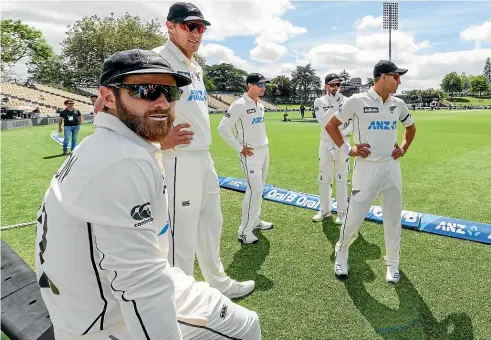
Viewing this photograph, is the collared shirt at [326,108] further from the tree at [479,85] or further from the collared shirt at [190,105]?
the tree at [479,85]

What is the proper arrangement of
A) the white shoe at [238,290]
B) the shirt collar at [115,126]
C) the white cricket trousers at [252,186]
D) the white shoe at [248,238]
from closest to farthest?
the shirt collar at [115,126] → the white shoe at [238,290] → the white shoe at [248,238] → the white cricket trousers at [252,186]

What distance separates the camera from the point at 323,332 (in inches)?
126

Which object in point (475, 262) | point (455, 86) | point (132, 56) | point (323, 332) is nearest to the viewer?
point (132, 56)

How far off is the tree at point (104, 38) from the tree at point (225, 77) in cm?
5176

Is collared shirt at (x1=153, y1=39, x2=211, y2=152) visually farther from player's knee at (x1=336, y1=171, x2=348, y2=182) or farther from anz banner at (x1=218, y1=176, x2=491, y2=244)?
anz banner at (x1=218, y1=176, x2=491, y2=244)

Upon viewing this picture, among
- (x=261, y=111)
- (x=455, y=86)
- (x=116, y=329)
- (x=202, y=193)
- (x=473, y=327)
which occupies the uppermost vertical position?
(x=455, y=86)

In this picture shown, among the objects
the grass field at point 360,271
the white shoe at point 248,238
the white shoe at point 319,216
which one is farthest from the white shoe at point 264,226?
the white shoe at point 319,216

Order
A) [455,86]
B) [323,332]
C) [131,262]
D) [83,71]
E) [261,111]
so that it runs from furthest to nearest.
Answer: [455,86], [83,71], [261,111], [323,332], [131,262]

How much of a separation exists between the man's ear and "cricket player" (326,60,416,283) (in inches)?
121

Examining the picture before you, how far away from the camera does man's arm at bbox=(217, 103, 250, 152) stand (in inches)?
209

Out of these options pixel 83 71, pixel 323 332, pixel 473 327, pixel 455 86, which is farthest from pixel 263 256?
pixel 455 86

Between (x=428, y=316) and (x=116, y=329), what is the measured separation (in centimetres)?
298

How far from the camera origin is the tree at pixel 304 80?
381ft

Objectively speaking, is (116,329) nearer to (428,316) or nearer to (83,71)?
(428,316)
